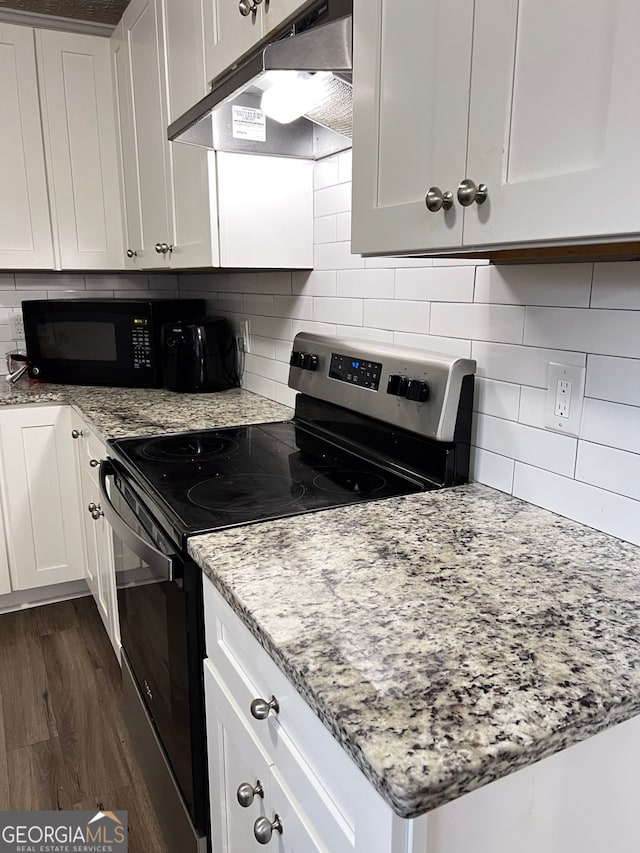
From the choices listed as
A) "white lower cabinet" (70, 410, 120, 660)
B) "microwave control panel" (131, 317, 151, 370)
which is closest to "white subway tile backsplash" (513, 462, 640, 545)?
"white lower cabinet" (70, 410, 120, 660)

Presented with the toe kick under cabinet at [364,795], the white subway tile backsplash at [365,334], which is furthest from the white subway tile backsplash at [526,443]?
the toe kick under cabinet at [364,795]

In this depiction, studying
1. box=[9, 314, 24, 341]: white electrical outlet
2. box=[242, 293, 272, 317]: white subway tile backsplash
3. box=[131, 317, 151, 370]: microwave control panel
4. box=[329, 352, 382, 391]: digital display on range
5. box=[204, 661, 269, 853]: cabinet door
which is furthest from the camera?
box=[9, 314, 24, 341]: white electrical outlet

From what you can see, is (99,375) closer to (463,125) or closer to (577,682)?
(463,125)

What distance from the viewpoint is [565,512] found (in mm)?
1152

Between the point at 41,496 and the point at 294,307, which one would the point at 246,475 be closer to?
the point at 294,307

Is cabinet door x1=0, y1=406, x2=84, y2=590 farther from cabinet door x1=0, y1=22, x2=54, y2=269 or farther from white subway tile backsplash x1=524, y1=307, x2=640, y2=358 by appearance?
white subway tile backsplash x1=524, y1=307, x2=640, y2=358


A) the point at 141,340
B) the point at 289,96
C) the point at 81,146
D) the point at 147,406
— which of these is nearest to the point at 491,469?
the point at 289,96

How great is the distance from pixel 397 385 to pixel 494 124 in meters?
0.67

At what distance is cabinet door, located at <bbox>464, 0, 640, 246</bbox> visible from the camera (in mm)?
637

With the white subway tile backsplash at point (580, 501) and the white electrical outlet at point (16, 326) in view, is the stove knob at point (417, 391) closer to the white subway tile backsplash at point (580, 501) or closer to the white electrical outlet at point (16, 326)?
the white subway tile backsplash at point (580, 501)

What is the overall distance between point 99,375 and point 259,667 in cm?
199

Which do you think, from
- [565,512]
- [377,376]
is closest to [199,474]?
[377,376]

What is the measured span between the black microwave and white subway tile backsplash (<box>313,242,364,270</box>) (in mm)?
845

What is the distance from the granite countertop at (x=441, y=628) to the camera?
60cm
